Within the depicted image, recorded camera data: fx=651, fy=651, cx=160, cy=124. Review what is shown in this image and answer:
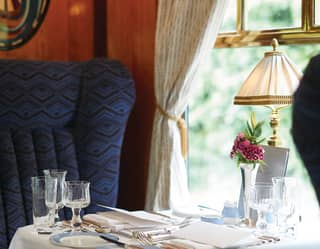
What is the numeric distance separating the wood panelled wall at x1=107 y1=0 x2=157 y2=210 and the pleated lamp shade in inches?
43.6

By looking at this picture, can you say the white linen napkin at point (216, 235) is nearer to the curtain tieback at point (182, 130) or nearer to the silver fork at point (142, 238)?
the silver fork at point (142, 238)

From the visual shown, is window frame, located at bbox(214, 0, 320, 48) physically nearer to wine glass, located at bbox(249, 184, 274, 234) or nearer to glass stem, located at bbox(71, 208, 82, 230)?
wine glass, located at bbox(249, 184, 274, 234)

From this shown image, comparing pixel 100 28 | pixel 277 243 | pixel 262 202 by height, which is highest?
pixel 100 28

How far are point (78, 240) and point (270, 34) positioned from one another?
149cm

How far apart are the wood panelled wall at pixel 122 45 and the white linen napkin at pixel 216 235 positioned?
5.19ft

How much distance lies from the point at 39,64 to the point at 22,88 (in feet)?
0.65

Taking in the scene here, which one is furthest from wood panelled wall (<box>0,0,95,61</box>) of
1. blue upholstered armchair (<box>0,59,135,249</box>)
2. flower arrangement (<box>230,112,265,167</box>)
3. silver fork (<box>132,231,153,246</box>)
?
silver fork (<box>132,231,153,246</box>)

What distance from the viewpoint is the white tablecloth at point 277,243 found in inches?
81.2

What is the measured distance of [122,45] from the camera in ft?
12.7

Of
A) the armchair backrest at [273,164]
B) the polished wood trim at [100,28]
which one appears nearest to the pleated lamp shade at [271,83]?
the armchair backrest at [273,164]

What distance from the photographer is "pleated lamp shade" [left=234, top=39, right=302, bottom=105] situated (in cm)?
259

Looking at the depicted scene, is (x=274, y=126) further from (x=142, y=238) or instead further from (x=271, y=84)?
(x=142, y=238)

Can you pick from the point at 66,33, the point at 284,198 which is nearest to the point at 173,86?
the point at 66,33

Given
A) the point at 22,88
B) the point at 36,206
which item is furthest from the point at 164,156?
the point at 36,206
